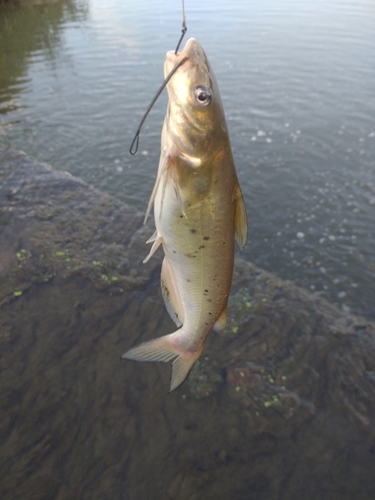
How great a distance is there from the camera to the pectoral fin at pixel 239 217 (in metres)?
1.91

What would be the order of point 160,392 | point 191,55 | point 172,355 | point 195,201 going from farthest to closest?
point 160,392 → point 172,355 → point 195,201 → point 191,55

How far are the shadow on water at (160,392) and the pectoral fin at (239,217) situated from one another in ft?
5.30

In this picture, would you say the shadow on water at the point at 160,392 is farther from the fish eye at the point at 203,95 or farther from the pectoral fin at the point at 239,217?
the fish eye at the point at 203,95

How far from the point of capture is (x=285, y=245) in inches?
211

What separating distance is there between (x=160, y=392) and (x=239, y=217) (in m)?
1.77

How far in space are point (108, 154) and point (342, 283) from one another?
4.87m

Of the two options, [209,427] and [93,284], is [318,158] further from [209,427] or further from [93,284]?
[209,427]

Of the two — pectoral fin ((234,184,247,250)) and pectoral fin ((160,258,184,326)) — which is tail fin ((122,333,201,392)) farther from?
pectoral fin ((234,184,247,250))

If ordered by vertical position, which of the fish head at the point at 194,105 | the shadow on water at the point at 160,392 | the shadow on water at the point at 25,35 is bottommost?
the shadow on water at the point at 160,392

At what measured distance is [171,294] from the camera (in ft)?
7.47

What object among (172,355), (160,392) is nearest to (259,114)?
(160,392)

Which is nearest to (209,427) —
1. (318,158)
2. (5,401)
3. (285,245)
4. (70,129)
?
(5,401)

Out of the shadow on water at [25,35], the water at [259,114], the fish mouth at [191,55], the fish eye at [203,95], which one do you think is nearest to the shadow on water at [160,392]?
the water at [259,114]

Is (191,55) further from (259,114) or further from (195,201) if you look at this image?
(259,114)
